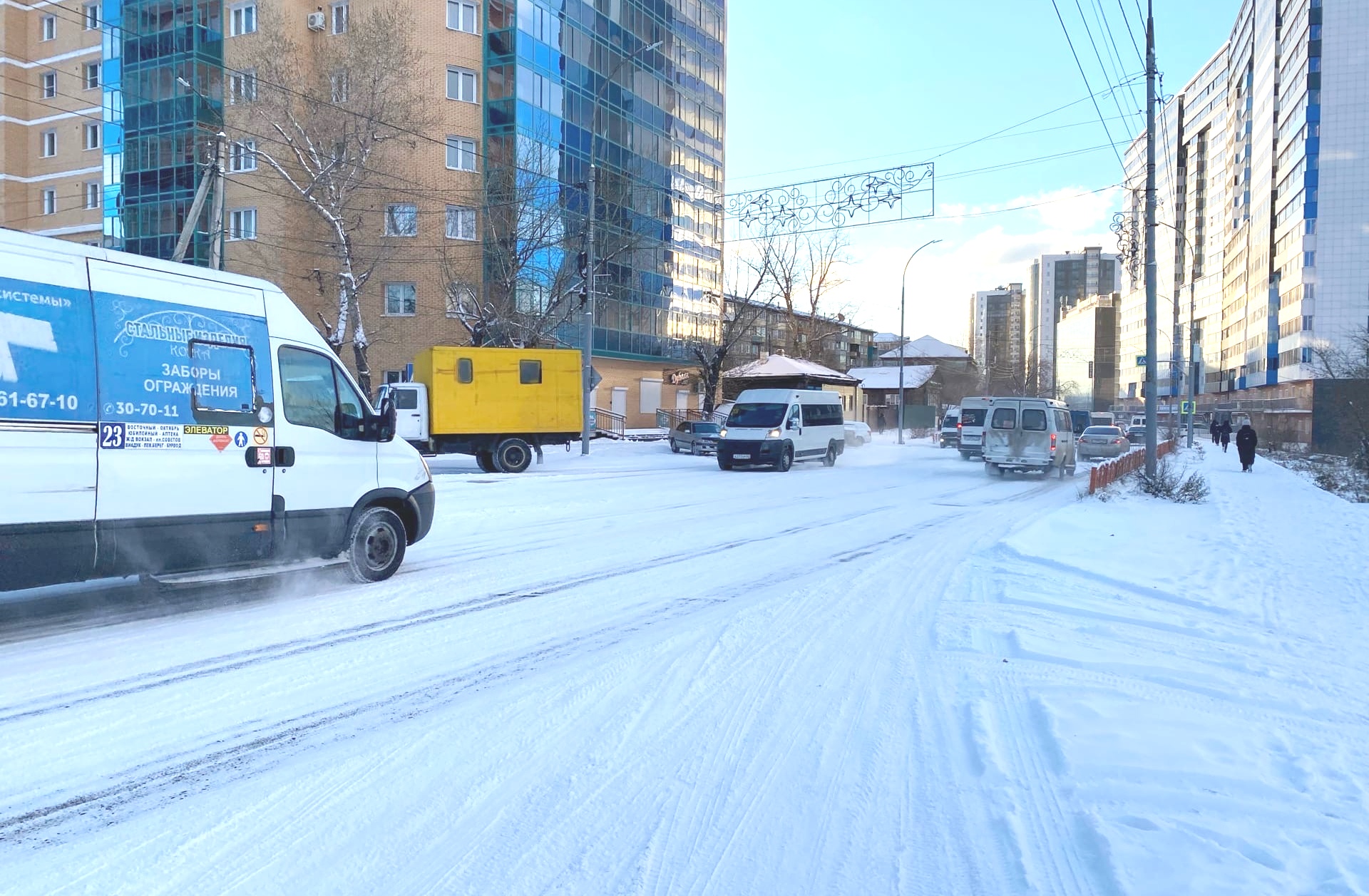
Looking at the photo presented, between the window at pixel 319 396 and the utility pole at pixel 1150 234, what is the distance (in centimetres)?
1547

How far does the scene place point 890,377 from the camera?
74.1 meters

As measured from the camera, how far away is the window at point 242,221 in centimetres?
3862

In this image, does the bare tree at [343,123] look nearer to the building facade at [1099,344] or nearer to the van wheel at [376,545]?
the van wheel at [376,545]

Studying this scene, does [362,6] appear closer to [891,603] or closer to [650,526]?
[650,526]

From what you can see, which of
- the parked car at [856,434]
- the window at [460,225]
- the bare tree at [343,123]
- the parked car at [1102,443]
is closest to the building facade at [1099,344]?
the parked car at [856,434]

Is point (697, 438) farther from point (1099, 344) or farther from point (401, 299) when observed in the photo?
point (1099, 344)

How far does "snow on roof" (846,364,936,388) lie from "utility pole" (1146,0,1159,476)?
175 ft

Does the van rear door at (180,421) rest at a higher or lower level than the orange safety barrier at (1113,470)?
higher

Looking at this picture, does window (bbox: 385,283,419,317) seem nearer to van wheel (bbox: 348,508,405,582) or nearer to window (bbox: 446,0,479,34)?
window (bbox: 446,0,479,34)

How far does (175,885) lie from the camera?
3.01 m

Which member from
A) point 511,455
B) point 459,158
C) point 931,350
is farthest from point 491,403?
point 931,350

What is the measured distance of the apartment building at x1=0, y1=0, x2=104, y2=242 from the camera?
1826 inches

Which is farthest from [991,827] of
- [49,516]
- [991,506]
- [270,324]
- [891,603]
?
[991,506]

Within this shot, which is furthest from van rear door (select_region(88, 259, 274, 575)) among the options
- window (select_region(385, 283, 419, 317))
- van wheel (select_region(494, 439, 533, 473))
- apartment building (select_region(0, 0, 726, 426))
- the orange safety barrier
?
window (select_region(385, 283, 419, 317))
